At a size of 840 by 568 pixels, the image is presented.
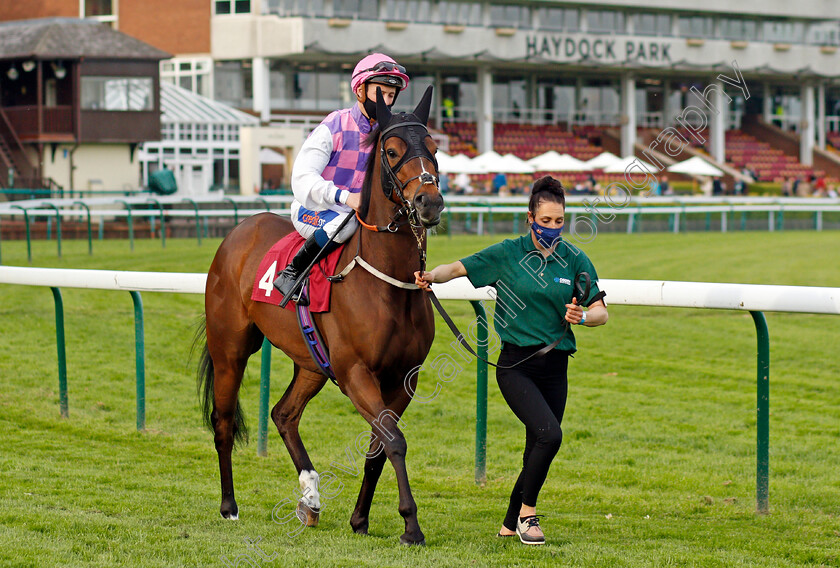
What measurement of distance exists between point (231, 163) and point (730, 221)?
18.2m

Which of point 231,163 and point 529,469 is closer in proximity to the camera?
point 529,469

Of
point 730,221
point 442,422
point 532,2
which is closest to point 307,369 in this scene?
point 442,422

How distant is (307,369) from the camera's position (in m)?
4.96

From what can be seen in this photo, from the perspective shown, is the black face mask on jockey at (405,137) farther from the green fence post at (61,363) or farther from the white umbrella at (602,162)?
the white umbrella at (602,162)

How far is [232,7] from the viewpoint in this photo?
1654 inches

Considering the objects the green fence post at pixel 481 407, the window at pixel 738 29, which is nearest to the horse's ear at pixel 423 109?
the green fence post at pixel 481 407

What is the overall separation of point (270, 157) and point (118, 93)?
268 inches

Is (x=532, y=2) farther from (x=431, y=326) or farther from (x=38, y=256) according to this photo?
(x=431, y=326)

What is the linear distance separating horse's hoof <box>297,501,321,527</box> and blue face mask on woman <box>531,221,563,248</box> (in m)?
1.51

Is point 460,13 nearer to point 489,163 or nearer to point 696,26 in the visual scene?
point 696,26

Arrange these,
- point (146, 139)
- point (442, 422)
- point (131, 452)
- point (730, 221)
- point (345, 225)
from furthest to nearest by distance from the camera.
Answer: point (146, 139), point (730, 221), point (442, 422), point (131, 452), point (345, 225)

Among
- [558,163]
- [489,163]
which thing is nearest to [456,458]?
[489,163]

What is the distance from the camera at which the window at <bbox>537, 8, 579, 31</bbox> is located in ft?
158

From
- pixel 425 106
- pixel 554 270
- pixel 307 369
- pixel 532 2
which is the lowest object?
pixel 307 369
